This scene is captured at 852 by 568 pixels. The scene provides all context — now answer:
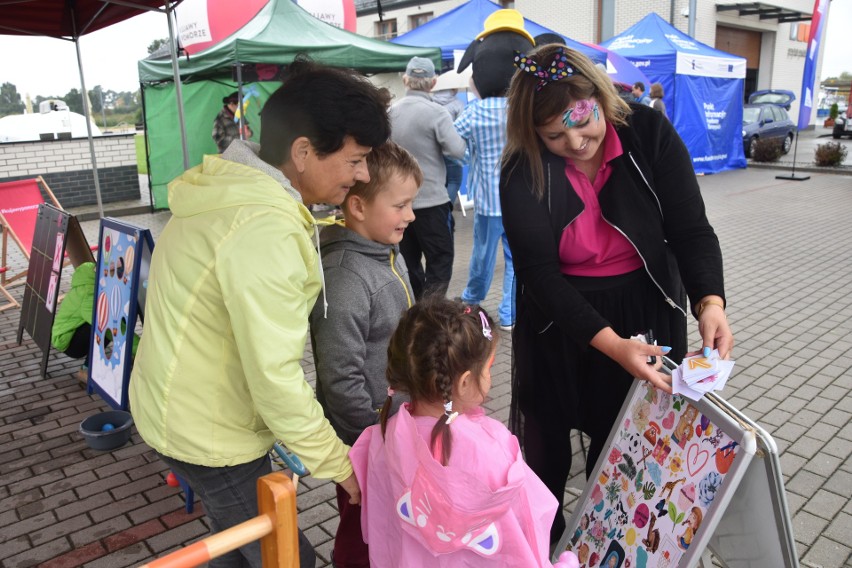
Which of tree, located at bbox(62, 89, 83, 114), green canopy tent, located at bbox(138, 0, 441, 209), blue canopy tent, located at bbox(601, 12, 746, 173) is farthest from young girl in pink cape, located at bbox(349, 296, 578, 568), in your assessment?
tree, located at bbox(62, 89, 83, 114)

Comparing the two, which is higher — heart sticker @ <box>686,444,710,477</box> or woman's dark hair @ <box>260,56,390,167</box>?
woman's dark hair @ <box>260,56,390,167</box>

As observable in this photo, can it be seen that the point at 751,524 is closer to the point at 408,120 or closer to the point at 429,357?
the point at 429,357

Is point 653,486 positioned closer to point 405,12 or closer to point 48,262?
point 48,262

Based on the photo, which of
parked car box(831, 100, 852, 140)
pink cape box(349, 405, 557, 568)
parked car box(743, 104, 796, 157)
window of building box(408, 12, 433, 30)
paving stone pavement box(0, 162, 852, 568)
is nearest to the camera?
pink cape box(349, 405, 557, 568)

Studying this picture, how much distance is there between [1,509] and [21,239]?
4.14m

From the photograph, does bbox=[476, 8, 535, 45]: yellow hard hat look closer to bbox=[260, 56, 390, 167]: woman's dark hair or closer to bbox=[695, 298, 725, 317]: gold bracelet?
bbox=[695, 298, 725, 317]: gold bracelet

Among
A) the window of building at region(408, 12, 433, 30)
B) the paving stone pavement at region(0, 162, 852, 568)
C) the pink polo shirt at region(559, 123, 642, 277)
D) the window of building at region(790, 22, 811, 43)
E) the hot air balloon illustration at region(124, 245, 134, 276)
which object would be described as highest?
the window of building at region(408, 12, 433, 30)

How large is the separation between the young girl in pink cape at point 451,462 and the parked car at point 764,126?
17.7m

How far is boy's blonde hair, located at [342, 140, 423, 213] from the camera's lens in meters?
1.96

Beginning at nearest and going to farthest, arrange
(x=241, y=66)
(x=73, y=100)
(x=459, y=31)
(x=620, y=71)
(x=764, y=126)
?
(x=241, y=66), (x=459, y=31), (x=620, y=71), (x=764, y=126), (x=73, y=100)

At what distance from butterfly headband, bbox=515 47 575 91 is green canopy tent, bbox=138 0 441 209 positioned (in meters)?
4.55

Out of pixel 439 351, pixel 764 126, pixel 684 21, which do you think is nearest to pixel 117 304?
pixel 439 351

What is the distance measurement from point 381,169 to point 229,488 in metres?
0.94

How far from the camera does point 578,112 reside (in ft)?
6.59
